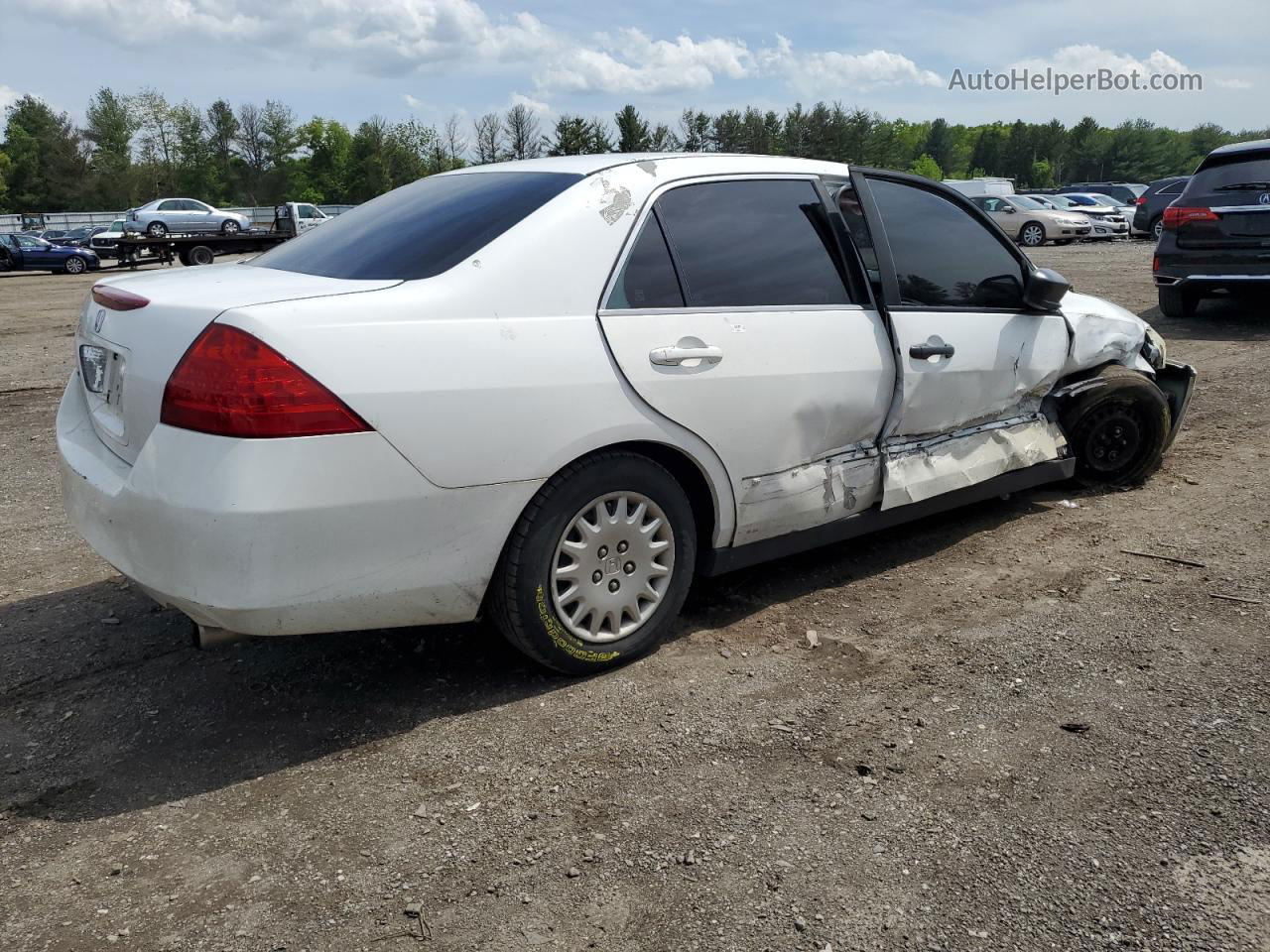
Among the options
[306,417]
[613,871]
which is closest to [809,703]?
[613,871]

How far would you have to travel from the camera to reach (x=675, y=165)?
3.65m

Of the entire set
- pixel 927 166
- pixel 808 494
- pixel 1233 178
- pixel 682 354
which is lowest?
pixel 808 494

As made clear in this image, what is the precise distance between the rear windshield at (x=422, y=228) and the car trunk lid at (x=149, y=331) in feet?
0.45

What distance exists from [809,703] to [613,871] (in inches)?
40.2

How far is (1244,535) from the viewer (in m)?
4.69

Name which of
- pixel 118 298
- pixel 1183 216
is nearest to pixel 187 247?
pixel 1183 216

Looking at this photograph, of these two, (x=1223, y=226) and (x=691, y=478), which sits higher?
(x=1223, y=226)

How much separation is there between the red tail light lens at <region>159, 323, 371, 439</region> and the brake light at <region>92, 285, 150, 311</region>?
487 mm

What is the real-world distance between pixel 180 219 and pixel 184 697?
36.5 m

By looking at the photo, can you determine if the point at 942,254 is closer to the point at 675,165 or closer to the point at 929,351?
the point at 929,351

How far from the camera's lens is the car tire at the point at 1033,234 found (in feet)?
99.3

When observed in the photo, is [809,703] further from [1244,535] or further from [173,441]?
[1244,535]

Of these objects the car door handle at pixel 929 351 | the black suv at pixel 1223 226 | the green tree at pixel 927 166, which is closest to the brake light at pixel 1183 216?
the black suv at pixel 1223 226

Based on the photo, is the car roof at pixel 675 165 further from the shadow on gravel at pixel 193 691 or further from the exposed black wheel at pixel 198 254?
the exposed black wheel at pixel 198 254
